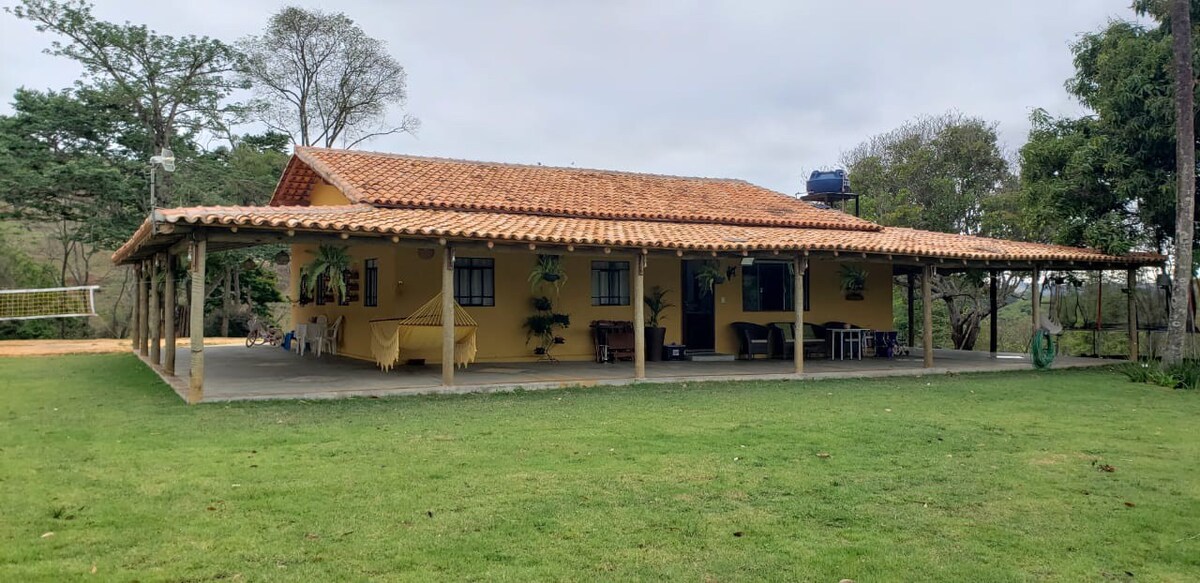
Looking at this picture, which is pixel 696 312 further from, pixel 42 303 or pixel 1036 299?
pixel 42 303

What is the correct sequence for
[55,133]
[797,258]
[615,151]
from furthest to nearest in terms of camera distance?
[615,151]
[55,133]
[797,258]

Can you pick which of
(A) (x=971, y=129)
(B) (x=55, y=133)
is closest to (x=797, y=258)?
(A) (x=971, y=129)

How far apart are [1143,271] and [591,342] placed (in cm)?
1032

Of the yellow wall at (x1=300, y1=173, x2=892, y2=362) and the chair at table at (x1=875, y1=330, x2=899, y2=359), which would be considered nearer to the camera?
the yellow wall at (x1=300, y1=173, x2=892, y2=362)

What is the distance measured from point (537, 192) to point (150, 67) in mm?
14082

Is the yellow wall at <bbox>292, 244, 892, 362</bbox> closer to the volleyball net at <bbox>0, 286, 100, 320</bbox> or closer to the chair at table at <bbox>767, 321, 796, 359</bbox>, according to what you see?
the chair at table at <bbox>767, 321, 796, 359</bbox>

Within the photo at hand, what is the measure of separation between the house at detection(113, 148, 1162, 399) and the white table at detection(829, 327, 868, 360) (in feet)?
2.16

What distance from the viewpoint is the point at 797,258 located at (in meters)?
12.0

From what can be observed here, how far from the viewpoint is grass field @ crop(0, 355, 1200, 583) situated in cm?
362

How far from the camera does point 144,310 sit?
15398 millimetres

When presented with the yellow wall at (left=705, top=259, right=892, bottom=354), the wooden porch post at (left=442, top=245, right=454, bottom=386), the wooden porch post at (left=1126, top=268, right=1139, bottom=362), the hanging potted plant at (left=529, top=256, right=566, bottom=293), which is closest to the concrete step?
the yellow wall at (left=705, top=259, right=892, bottom=354)

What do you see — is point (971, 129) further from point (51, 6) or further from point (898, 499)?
point (51, 6)

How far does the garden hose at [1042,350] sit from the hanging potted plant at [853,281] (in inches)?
122

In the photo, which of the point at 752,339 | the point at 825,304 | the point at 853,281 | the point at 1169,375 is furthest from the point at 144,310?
the point at 1169,375
